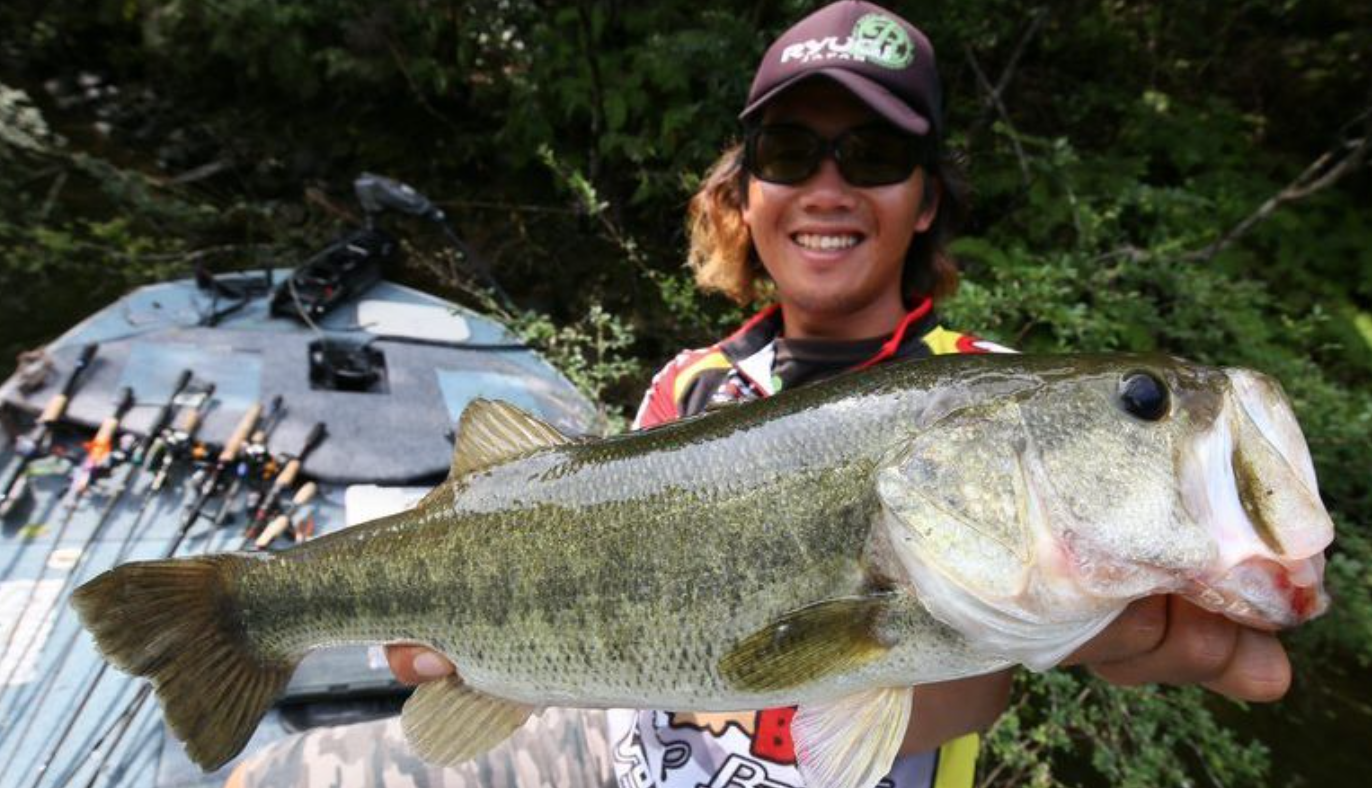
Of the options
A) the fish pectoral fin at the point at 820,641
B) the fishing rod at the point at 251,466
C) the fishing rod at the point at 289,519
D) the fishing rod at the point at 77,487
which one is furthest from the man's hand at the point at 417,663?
the fishing rod at the point at 251,466

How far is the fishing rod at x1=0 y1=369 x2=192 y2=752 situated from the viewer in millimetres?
2896

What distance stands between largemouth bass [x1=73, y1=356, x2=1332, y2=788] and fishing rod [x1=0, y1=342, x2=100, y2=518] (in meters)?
2.45

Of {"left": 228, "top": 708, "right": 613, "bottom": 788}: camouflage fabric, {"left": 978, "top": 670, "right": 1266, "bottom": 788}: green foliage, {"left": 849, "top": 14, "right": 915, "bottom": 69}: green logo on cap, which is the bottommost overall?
{"left": 978, "top": 670, "right": 1266, "bottom": 788}: green foliage

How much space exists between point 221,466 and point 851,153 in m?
3.19

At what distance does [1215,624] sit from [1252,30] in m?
9.85

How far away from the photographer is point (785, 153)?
2328 millimetres

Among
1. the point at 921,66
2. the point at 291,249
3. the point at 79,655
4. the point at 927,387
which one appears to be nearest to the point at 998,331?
the point at 921,66

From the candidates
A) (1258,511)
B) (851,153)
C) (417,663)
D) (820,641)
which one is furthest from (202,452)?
(1258,511)

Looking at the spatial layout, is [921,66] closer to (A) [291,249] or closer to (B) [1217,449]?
(B) [1217,449]

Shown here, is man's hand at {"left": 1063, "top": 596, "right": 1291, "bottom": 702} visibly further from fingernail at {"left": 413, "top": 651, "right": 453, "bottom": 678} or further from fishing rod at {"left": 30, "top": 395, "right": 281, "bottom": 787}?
fishing rod at {"left": 30, "top": 395, "right": 281, "bottom": 787}

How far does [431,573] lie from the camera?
1.74m

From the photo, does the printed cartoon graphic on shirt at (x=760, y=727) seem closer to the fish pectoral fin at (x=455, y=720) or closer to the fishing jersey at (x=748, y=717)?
the fishing jersey at (x=748, y=717)

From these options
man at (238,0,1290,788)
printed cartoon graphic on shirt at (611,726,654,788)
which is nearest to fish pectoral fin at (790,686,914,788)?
man at (238,0,1290,788)

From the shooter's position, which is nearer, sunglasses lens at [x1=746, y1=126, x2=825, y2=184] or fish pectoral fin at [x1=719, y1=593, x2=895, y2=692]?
fish pectoral fin at [x1=719, y1=593, x2=895, y2=692]
